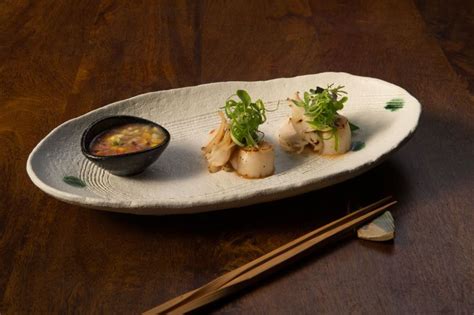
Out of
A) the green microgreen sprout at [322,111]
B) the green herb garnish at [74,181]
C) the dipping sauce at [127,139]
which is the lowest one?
the green herb garnish at [74,181]

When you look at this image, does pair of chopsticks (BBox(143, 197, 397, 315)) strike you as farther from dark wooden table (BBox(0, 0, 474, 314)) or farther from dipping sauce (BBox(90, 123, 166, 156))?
dipping sauce (BBox(90, 123, 166, 156))

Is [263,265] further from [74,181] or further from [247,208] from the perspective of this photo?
[74,181]

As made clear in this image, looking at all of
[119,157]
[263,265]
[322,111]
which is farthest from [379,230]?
[119,157]

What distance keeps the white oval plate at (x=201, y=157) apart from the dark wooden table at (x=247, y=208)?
0.08 m


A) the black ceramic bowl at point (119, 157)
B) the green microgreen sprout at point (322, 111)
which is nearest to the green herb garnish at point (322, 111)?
the green microgreen sprout at point (322, 111)

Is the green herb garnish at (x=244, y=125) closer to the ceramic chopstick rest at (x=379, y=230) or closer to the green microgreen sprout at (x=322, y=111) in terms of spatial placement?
the green microgreen sprout at (x=322, y=111)

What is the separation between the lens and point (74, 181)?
187 centimetres

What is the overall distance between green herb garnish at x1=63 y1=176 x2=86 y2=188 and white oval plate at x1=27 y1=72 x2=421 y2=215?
0.02 meters

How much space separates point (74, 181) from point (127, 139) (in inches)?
7.9

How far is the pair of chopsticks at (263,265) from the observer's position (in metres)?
1.49

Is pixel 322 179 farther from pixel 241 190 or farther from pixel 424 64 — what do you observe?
pixel 424 64

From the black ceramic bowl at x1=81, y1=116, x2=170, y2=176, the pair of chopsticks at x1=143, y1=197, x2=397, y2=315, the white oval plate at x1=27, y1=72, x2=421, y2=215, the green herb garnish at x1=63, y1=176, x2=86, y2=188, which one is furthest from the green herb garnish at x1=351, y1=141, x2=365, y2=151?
the green herb garnish at x1=63, y1=176, x2=86, y2=188

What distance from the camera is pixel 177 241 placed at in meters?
1.72

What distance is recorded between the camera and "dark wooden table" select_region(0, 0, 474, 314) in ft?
5.15
